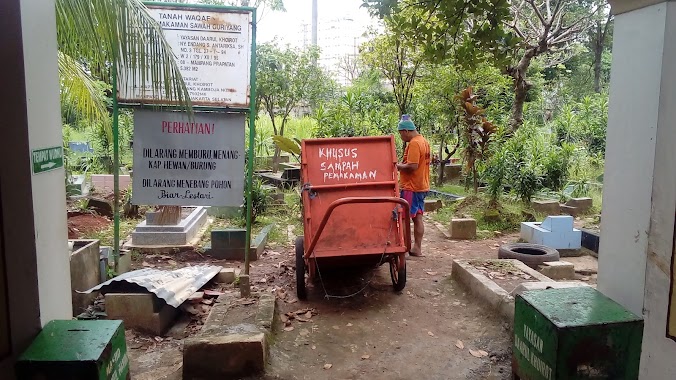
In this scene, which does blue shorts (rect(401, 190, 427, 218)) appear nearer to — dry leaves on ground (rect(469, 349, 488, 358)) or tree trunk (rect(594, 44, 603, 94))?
dry leaves on ground (rect(469, 349, 488, 358))

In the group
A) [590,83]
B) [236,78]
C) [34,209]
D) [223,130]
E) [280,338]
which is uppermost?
[590,83]

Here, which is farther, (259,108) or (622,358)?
(259,108)

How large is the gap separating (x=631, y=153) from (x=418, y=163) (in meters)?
3.73

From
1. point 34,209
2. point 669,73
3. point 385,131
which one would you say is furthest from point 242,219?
point 669,73

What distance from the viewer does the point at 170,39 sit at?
4.84 metres

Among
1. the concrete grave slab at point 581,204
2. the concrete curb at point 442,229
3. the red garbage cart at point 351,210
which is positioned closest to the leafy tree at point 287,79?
the concrete curb at point 442,229

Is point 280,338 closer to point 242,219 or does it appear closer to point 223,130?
point 223,130

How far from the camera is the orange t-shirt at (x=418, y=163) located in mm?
6516

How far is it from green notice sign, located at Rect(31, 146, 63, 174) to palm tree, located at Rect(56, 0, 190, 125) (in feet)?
5.53

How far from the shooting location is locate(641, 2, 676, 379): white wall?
101 inches

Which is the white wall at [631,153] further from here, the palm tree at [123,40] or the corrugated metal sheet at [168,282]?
the corrugated metal sheet at [168,282]

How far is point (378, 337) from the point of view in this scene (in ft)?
14.9

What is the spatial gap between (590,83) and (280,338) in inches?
912

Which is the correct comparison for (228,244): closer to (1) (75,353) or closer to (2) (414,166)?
(2) (414,166)
